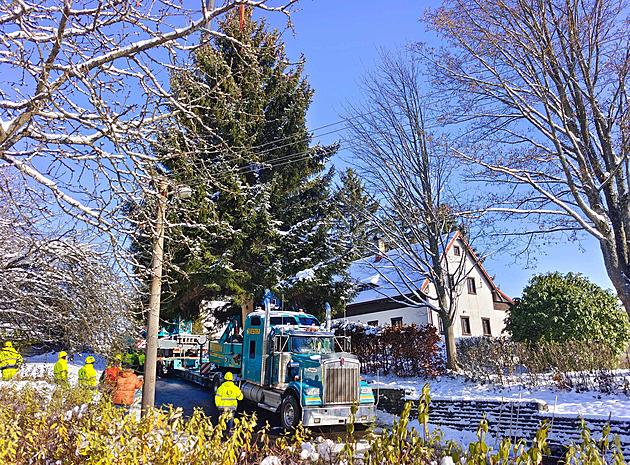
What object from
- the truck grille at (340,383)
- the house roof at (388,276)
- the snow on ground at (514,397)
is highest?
the house roof at (388,276)

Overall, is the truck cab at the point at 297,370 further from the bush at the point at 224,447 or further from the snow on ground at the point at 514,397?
the bush at the point at 224,447

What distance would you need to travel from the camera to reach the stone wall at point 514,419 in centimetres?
781

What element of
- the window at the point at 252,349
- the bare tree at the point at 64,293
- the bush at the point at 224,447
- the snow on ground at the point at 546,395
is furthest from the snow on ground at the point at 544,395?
the bare tree at the point at 64,293

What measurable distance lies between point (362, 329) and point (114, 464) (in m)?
15.6

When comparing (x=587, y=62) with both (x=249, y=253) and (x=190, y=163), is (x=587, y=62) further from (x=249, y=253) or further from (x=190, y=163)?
(x=249, y=253)

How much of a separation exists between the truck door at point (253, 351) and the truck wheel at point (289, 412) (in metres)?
1.67

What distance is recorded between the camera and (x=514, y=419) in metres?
9.34

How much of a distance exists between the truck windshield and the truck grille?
1.69 metres

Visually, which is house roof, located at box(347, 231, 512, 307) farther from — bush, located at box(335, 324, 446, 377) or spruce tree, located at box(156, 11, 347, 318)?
spruce tree, located at box(156, 11, 347, 318)

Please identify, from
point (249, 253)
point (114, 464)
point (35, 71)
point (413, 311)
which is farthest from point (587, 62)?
point (413, 311)

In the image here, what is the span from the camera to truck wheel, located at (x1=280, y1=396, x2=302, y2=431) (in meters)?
10.4

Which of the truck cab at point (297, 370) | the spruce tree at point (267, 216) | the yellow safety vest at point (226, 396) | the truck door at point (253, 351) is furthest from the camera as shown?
the spruce tree at point (267, 216)

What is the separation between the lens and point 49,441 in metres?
4.18

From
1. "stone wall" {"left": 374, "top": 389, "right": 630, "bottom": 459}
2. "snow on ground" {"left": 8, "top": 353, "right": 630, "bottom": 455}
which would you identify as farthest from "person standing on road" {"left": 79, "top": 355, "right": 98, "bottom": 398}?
"stone wall" {"left": 374, "top": 389, "right": 630, "bottom": 459}
